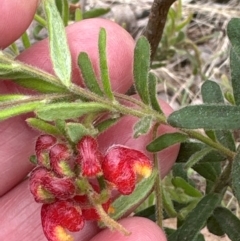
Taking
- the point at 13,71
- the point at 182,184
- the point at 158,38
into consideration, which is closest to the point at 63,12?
the point at 158,38

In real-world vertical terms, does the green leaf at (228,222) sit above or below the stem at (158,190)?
below

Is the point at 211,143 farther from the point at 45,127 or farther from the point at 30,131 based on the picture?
the point at 30,131

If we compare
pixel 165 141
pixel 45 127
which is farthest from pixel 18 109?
pixel 165 141

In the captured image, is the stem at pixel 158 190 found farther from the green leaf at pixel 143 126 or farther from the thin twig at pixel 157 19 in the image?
the thin twig at pixel 157 19

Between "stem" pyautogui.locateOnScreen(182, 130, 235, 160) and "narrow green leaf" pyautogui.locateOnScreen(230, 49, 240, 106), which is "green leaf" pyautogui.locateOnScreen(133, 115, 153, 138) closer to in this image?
"stem" pyautogui.locateOnScreen(182, 130, 235, 160)

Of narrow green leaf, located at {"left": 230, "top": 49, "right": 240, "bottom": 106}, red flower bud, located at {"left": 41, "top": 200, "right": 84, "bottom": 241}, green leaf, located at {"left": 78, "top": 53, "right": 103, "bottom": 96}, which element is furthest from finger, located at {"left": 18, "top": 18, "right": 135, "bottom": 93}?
red flower bud, located at {"left": 41, "top": 200, "right": 84, "bottom": 241}

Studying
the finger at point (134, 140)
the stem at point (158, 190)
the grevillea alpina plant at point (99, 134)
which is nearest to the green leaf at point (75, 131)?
the grevillea alpina plant at point (99, 134)

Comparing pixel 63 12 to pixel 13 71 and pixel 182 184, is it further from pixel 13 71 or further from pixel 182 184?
pixel 182 184
